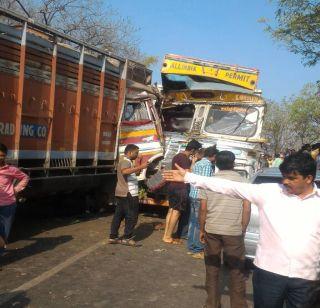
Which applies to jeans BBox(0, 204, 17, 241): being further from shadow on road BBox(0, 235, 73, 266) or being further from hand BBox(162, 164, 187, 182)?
hand BBox(162, 164, 187, 182)

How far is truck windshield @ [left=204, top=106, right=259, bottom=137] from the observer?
10.9 metres

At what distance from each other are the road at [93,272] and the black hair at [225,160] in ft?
4.89

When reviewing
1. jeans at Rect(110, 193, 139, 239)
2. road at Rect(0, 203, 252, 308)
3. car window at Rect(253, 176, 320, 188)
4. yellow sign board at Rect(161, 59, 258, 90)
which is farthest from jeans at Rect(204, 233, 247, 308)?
yellow sign board at Rect(161, 59, 258, 90)

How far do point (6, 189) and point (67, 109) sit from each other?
8.82 feet

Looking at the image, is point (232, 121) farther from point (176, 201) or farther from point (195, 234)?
point (195, 234)

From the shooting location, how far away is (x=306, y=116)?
5253 cm

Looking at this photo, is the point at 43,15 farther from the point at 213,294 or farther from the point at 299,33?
the point at 213,294

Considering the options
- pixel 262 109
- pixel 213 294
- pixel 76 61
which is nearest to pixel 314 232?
pixel 213 294

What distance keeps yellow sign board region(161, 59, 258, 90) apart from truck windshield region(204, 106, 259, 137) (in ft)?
2.33

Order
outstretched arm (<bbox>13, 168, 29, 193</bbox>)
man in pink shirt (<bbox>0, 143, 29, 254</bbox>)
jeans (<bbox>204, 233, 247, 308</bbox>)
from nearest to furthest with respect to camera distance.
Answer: jeans (<bbox>204, 233, 247, 308</bbox>) → man in pink shirt (<bbox>0, 143, 29, 254</bbox>) → outstretched arm (<bbox>13, 168, 29, 193</bbox>)

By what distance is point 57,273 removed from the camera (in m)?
6.00

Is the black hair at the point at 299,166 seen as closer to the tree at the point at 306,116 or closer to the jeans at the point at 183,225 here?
the jeans at the point at 183,225

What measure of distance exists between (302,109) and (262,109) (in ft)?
143

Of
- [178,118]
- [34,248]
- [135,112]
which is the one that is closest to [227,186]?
[34,248]
